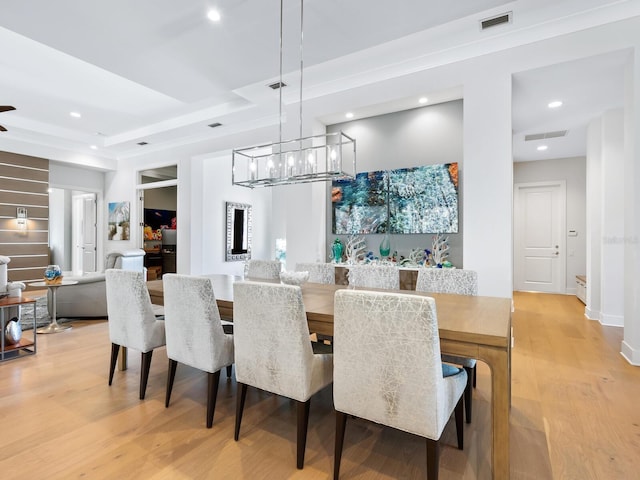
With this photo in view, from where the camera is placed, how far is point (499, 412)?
1.53 metres

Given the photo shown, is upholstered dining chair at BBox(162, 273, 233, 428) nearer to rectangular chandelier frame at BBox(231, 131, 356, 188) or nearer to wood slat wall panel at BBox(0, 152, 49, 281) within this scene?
rectangular chandelier frame at BBox(231, 131, 356, 188)

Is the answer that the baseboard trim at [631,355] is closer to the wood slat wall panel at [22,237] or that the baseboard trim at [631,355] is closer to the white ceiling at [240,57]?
the white ceiling at [240,57]

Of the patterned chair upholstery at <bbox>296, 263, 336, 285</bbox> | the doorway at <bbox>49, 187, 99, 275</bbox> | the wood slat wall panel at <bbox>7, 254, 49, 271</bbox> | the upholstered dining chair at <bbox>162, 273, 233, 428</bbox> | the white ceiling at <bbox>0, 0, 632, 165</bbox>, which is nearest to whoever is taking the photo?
the upholstered dining chair at <bbox>162, 273, 233, 428</bbox>

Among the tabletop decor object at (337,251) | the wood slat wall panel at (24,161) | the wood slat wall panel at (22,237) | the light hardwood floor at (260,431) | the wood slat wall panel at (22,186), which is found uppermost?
the wood slat wall panel at (24,161)

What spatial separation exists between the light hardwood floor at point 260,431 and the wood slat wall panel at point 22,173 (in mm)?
5292

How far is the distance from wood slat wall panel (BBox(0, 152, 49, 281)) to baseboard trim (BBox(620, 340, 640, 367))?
934 centimetres

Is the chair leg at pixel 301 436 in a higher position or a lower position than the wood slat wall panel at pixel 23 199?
lower

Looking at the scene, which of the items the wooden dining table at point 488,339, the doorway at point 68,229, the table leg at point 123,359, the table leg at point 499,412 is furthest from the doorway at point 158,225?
the table leg at point 499,412

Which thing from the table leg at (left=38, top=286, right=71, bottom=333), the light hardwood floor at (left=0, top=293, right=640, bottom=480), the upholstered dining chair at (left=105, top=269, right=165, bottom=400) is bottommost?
the light hardwood floor at (left=0, top=293, right=640, bottom=480)

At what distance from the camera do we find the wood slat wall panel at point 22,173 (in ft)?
22.0

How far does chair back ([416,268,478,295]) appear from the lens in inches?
103

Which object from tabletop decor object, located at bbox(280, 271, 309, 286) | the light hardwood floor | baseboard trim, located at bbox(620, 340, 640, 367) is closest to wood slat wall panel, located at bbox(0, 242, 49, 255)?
the light hardwood floor

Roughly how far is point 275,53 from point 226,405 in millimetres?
3244

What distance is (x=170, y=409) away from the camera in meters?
2.37
